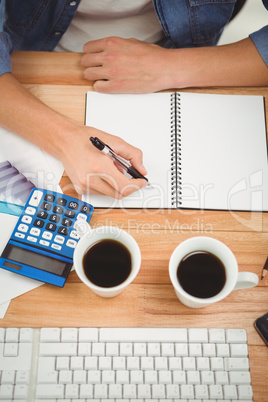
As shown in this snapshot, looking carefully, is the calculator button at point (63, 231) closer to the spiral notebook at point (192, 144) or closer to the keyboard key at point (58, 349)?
the spiral notebook at point (192, 144)

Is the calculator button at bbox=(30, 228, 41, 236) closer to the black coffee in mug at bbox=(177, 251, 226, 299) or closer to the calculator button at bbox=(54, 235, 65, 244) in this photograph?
the calculator button at bbox=(54, 235, 65, 244)

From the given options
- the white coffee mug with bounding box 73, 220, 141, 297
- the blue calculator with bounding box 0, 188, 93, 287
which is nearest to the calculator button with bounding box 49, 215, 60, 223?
the blue calculator with bounding box 0, 188, 93, 287

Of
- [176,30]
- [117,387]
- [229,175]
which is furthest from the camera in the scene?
[176,30]

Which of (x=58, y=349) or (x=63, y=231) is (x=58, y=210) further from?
(x=58, y=349)

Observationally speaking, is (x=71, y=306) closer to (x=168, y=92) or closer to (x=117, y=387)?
(x=117, y=387)

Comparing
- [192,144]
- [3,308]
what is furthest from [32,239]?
[192,144]

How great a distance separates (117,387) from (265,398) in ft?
0.84

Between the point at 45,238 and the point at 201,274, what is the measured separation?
30 centimetres

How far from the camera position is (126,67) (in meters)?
0.81

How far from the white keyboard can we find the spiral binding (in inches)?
10.4

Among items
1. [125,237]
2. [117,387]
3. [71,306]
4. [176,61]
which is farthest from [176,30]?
[117,387]

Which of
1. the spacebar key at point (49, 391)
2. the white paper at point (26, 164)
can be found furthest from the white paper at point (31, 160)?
the spacebar key at point (49, 391)

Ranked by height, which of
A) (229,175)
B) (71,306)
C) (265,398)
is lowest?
(265,398)

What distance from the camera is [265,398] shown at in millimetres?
613
